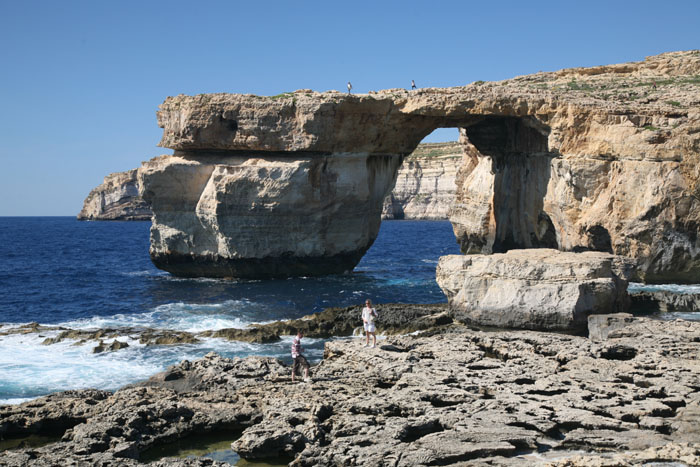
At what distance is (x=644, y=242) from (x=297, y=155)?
15.7 m

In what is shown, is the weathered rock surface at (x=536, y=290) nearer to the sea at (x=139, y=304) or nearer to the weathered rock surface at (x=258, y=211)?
the sea at (x=139, y=304)

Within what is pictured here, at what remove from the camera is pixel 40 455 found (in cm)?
1121

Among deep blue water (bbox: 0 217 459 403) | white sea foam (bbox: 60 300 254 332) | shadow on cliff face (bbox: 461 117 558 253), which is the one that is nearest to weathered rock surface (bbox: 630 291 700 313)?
deep blue water (bbox: 0 217 459 403)

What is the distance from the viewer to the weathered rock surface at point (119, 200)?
118 m

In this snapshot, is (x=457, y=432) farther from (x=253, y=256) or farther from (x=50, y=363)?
(x=253, y=256)

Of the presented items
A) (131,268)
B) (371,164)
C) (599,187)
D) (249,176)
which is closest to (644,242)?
(599,187)

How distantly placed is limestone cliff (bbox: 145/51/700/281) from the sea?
1.78m

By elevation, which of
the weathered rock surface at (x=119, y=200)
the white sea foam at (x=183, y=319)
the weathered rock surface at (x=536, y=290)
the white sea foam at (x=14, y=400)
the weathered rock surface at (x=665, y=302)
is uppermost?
the weathered rock surface at (x=119, y=200)

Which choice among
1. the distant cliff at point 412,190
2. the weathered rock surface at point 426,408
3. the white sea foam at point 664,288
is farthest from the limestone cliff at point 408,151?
the distant cliff at point 412,190

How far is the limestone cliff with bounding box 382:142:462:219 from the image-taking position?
11156 centimetres

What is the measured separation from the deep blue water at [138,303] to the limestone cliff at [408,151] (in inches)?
88.5

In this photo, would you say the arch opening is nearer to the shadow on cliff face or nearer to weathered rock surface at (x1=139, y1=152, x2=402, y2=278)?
the shadow on cliff face

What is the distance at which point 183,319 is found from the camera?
2512cm

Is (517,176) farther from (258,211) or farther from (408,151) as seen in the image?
(258,211)
